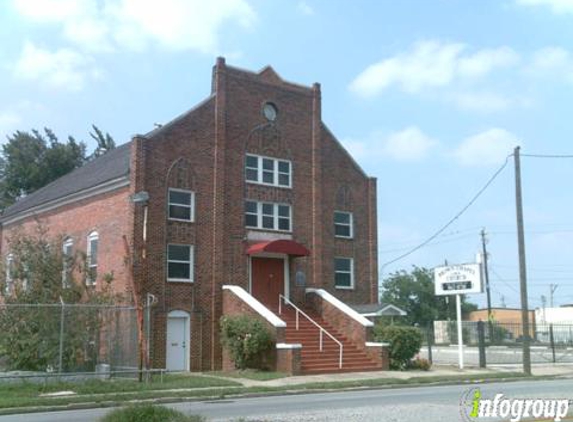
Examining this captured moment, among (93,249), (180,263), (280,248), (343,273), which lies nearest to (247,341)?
(180,263)

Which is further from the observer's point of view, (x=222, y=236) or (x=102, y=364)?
(x=222, y=236)

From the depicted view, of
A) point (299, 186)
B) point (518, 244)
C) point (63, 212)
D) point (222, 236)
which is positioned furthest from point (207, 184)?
point (518, 244)

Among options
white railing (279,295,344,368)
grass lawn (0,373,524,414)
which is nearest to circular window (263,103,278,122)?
white railing (279,295,344,368)

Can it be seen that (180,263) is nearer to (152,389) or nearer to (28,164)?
(152,389)

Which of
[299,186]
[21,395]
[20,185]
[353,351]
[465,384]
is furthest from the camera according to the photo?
[20,185]

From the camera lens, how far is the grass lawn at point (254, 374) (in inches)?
965

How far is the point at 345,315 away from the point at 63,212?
13273 millimetres

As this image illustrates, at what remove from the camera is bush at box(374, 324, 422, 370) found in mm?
29359

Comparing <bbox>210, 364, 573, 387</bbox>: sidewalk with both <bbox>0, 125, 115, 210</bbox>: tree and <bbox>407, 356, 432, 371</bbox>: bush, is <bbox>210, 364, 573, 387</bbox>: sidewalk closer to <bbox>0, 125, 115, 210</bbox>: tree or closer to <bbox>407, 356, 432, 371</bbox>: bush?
<bbox>407, 356, 432, 371</bbox>: bush

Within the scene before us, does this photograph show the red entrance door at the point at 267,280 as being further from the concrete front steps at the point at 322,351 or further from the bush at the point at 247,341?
the bush at the point at 247,341

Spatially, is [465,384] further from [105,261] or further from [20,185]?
[20,185]

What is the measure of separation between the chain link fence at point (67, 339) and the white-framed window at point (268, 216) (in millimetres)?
7906

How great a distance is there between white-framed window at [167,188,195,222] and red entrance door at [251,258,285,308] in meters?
3.54

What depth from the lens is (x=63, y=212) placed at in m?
33.6
